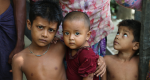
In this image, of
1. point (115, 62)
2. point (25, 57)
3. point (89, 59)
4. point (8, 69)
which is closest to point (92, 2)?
point (89, 59)

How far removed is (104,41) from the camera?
2.08m

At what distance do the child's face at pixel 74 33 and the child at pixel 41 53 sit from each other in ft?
0.45

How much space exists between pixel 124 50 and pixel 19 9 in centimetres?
126

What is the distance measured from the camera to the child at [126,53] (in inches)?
78.0

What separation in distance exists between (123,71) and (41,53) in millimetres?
948

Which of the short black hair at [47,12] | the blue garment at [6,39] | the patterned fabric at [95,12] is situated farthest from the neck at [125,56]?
the blue garment at [6,39]

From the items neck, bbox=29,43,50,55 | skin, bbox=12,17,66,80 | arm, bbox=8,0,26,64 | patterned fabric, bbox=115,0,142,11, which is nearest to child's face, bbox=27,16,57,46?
skin, bbox=12,17,66,80

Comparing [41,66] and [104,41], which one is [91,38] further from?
[41,66]

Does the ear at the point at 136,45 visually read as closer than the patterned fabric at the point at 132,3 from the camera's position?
No

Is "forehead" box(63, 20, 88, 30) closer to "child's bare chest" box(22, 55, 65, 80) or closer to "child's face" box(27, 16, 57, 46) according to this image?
"child's face" box(27, 16, 57, 46)

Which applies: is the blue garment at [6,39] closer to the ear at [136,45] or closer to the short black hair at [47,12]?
the short black hair at [47,12]

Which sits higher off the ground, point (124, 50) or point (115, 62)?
point (124, 50)

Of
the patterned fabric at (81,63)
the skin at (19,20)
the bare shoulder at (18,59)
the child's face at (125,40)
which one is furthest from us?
the child's face at (125,40)

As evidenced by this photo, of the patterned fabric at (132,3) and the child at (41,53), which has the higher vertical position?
the patterned fabric at (132,3)
